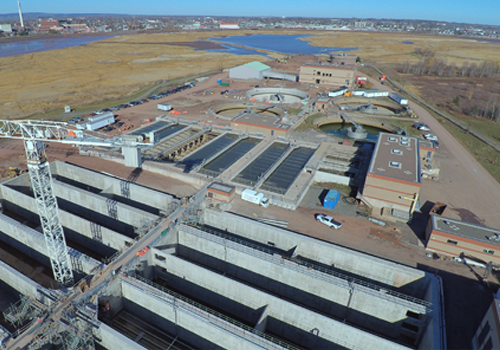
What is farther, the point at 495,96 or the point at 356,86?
the point at 356,86

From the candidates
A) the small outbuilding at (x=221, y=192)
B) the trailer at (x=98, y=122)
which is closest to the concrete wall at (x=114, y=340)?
the small outbuilding at (x=221, y=192)

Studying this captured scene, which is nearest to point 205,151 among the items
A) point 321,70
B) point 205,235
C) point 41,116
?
point 205,235

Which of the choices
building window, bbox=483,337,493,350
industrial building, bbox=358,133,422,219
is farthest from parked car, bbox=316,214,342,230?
building window, bbox=483,337,493,350

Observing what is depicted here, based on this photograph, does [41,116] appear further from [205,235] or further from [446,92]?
[446,92]

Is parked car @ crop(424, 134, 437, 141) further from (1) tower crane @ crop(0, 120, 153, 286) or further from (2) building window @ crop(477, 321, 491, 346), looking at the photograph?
(1) tower crane @ crop(0, 120, 153, 286)

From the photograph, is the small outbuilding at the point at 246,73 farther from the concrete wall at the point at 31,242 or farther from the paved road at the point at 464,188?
the concrete wall at the point at 31,242

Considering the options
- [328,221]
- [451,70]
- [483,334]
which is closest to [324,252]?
[328,221]
